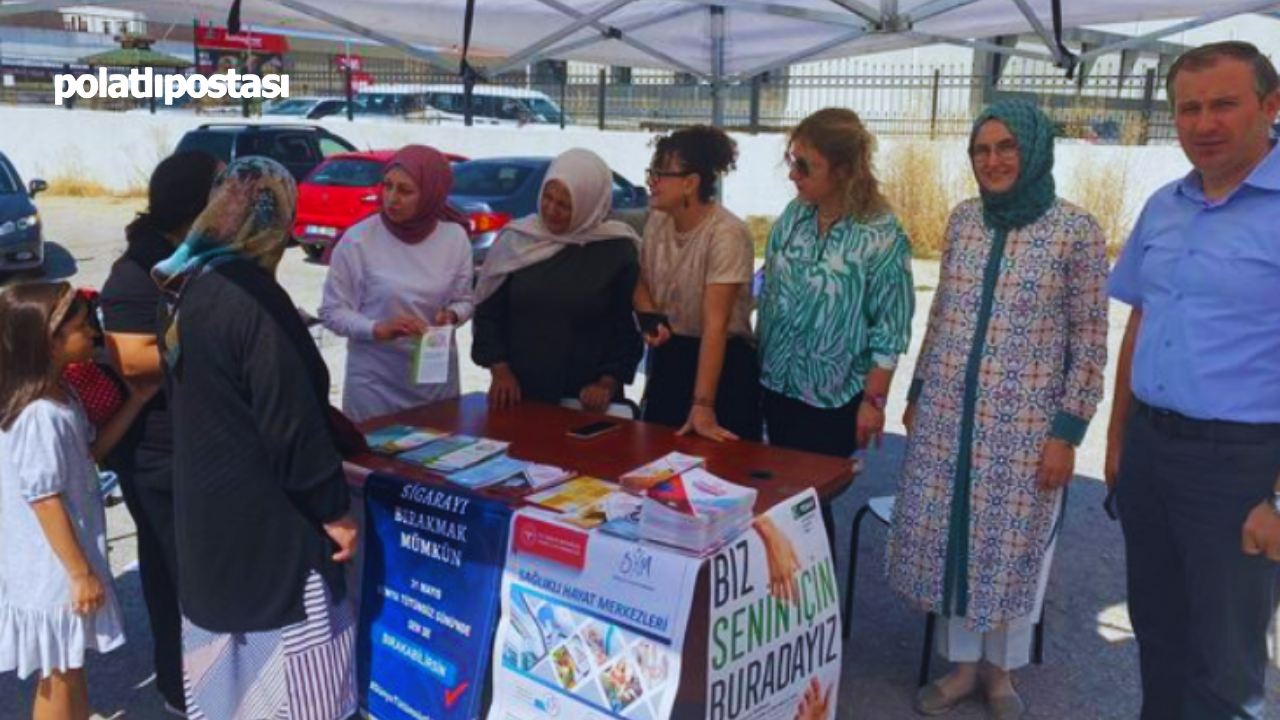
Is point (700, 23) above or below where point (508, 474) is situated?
above

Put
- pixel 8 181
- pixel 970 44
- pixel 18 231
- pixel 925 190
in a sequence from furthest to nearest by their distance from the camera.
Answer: pixel 925 190, pixel 8 181, pixel 18 231, pixel 970 44

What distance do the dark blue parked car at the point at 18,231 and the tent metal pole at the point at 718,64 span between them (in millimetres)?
6973

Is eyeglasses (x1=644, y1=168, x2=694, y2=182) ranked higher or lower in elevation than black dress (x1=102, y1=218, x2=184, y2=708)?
higher

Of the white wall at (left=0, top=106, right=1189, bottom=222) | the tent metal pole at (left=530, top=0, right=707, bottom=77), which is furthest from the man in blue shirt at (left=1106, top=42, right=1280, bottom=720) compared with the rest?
the white wall at (left=0, top=106, right=1189, bottom=222)

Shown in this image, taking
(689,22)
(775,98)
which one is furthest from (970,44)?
(775,98)

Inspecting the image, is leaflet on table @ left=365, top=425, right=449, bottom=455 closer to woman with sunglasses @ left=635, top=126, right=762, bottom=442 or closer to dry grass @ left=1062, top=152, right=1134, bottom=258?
woman with sunglasses @ left=635, top=126, right=762, bottom=442

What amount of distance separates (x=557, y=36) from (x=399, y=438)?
109 inches

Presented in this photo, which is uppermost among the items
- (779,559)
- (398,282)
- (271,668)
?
(398,282)

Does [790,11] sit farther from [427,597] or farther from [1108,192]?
[1108,192]

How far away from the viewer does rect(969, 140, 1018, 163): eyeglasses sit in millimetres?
2521

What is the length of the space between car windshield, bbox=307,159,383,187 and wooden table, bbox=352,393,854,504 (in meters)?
8.58

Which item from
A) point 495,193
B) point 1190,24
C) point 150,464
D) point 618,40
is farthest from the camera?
point 495,193

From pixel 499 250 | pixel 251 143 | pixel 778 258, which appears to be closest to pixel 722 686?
pixel 778 258

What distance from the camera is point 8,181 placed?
10078 millimetres
